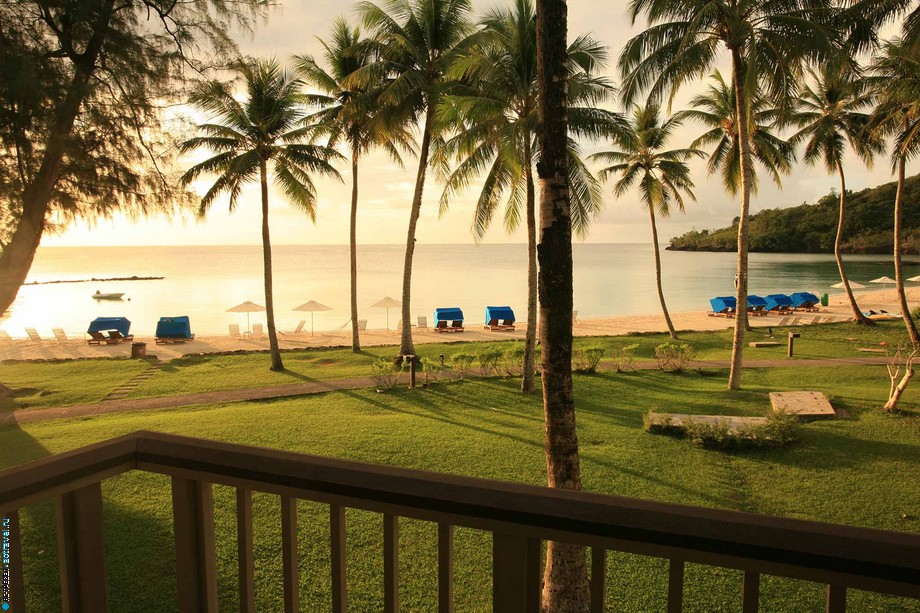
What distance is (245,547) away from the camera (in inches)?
64.3

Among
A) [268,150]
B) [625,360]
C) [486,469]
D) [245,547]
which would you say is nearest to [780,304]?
[625,360]

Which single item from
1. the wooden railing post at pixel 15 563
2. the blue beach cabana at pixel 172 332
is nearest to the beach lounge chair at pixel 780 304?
the blue beach cabana at pixel 172 332

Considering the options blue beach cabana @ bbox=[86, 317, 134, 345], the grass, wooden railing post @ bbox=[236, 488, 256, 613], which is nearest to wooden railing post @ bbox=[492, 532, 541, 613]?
wooden railing post @ bbox=[236, 488, 256, 613]

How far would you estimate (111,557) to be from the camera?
4.94 m

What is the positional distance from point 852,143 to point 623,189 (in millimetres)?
8978

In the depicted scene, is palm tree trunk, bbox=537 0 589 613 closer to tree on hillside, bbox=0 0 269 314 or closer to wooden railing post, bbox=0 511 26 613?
wooden railing post, bbox=0 511 26 613

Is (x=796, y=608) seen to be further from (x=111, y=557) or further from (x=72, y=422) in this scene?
(x=72, y=422)

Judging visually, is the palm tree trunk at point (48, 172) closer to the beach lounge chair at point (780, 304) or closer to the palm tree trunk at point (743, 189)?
the palm tree trunk at point (743, 189)

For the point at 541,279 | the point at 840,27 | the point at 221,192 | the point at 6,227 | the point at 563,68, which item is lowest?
the point at 541,279

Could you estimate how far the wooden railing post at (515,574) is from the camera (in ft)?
4.42

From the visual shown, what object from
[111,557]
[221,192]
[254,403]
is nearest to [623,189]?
[221,192]

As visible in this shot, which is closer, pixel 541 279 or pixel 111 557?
pixel 541 279

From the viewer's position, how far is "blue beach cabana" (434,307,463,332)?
28203 millimetres

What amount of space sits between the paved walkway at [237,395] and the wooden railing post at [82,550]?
11178 mm
